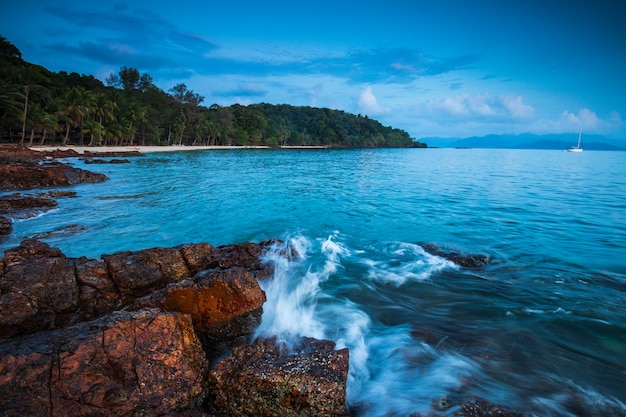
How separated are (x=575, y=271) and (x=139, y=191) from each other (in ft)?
76.5

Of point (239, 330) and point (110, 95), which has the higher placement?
point (110, 95)

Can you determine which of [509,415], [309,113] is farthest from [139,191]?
[309,113]

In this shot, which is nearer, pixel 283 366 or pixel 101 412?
pixel 101 412

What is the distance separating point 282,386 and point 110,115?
78.2 meters

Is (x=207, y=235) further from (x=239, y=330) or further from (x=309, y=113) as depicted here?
(x=309, y=113)

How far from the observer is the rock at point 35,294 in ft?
15.5

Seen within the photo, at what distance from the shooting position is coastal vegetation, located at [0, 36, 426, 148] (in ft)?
159

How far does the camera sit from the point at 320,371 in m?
3.75

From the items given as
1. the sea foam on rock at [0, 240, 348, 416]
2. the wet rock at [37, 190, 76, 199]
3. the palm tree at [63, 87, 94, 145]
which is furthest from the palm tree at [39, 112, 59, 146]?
the sea foam on rock at [0, 240, 348, 416]

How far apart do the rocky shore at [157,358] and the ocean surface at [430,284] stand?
33.3 inches

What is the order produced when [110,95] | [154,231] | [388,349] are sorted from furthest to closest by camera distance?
[110,95] → [154,231] → [388,349]

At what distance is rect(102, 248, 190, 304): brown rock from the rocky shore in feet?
1.95

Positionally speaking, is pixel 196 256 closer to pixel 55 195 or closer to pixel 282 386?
pixel 282 386

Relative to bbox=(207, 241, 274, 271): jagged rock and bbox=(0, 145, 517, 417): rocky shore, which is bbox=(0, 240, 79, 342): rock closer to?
bbox=(0, 145, 517, 417): rocky shore
